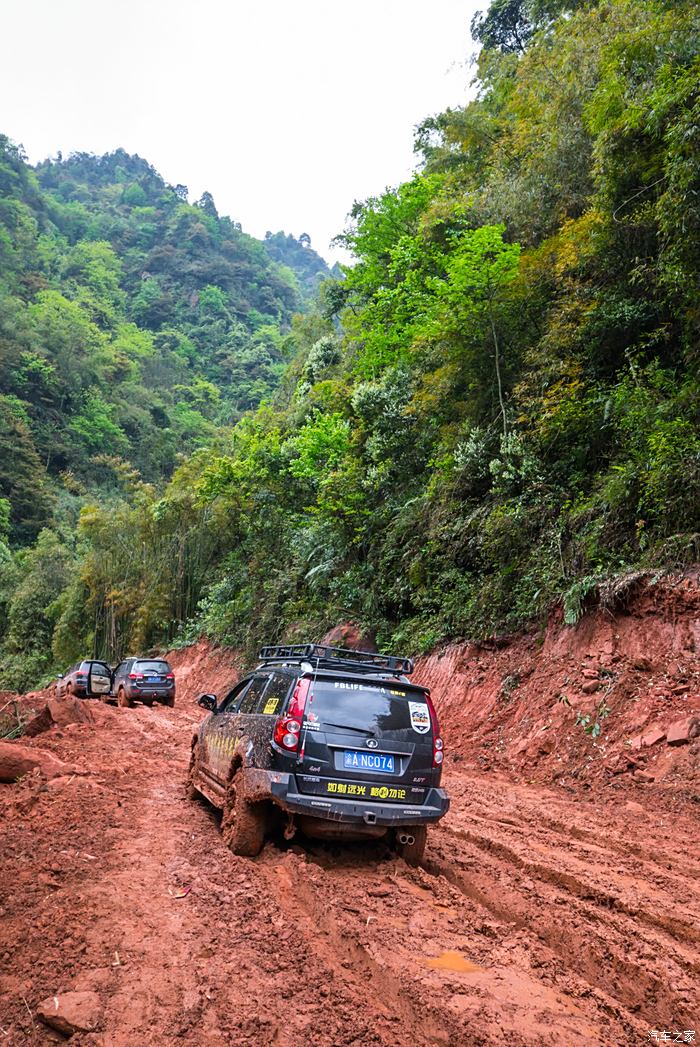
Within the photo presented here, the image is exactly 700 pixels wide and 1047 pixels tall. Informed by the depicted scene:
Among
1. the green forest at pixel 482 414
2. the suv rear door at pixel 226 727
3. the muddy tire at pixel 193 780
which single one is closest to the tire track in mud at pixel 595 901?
the suv rear door at pixel 226 727

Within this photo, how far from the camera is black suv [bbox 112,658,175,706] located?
19422 millimetres

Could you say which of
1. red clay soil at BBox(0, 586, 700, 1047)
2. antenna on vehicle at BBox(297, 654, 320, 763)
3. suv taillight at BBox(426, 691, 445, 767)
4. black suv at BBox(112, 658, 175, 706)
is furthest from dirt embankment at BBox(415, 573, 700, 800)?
black suv at BBox(112, 658, 175, 706)

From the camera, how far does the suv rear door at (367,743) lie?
531cm

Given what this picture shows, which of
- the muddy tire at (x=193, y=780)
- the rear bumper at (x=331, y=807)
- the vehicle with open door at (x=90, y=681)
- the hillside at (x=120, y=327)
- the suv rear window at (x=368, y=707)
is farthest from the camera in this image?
the hillside at (x=120, y=327)

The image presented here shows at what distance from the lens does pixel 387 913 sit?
4.48 m

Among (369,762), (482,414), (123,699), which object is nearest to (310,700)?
(369,762)

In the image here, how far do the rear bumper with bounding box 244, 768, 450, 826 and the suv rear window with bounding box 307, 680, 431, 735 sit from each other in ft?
1.84

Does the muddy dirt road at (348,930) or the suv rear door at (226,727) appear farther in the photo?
the suv rear door at (226,727)

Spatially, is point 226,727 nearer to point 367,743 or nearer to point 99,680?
point 367,743

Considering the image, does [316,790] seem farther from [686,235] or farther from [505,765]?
[686,235]

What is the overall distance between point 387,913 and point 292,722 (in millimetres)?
1541

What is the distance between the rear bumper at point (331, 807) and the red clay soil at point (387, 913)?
0.40m

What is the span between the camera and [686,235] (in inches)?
365

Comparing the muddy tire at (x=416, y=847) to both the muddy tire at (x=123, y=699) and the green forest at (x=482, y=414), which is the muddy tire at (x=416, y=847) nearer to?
the green forest at (x=482, y=414)
